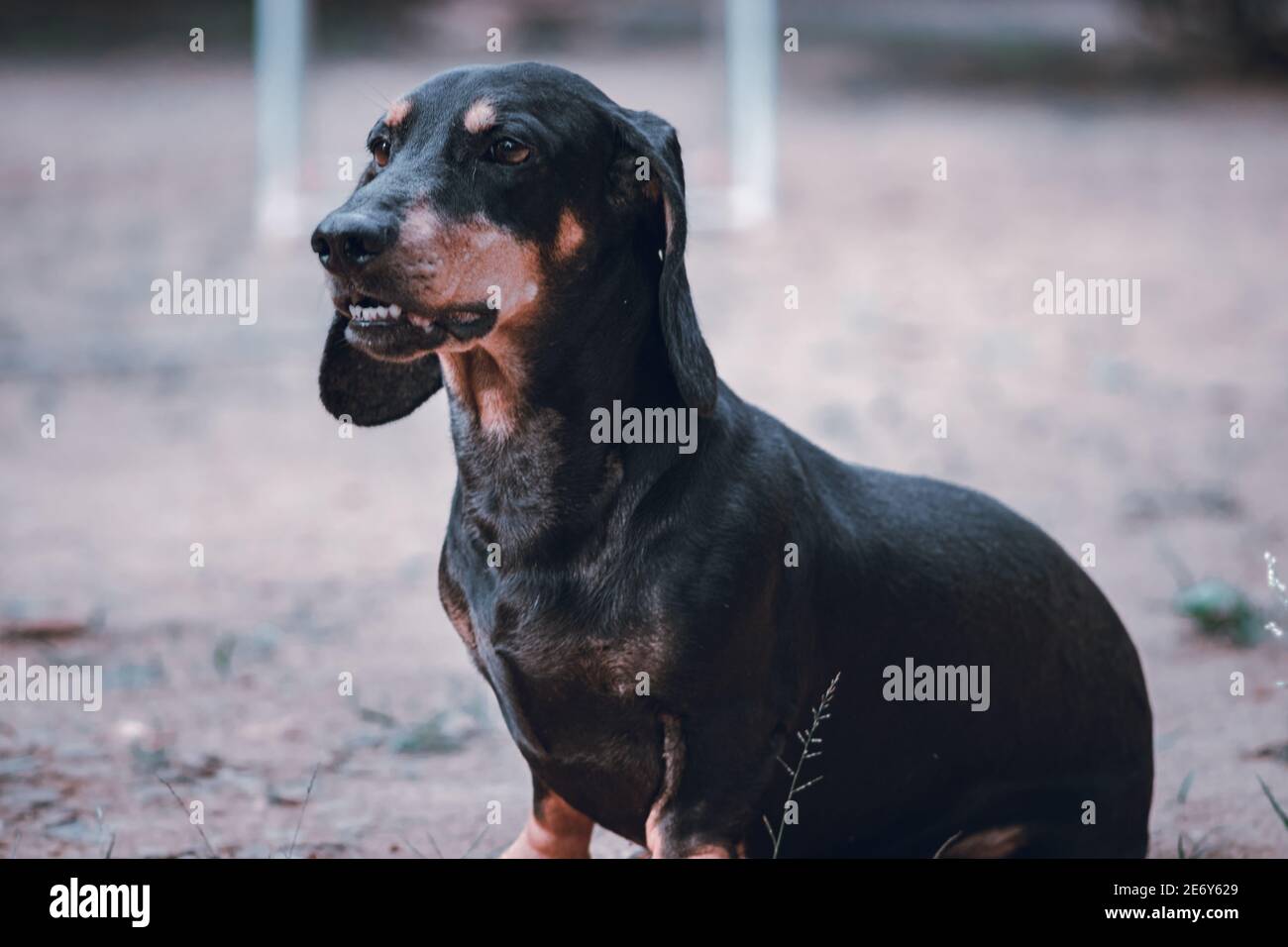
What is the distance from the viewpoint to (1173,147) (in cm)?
1483

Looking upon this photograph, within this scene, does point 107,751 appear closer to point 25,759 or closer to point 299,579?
point 25,759

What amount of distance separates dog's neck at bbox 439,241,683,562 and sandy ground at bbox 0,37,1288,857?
45.5 inches

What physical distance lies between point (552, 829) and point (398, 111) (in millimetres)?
1555

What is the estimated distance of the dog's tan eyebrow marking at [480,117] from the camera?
9.88 ft

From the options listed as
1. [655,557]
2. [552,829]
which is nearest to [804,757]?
[655,557]

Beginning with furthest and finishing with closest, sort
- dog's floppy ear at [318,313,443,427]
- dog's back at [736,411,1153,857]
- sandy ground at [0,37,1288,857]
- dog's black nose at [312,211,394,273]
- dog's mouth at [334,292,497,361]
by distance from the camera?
sandy ground at [0,37,1288,857], dog's floppy ear at [318,313,443,427], dog's back at [736,411,1153,857], dog's mouth at [334,292,497,361], dog's black nose at [312,211,394,273]

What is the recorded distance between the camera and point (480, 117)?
302cm

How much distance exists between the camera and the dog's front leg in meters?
3.54

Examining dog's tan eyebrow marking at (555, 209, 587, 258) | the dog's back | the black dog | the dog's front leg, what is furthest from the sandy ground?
dog's tan eyebrow marking at (555, 209, 587, 258)

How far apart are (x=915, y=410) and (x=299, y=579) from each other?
3.67 m

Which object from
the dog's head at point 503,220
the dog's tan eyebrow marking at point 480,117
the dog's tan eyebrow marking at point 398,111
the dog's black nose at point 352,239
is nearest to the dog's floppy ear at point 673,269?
the dog's head at point 503,220

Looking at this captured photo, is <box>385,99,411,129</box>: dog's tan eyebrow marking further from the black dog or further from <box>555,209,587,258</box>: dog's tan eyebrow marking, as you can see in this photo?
<box>555,209,587,258</box>: dog's tan eyebrow marking

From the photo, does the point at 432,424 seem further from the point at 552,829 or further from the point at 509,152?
the point at 509,152
